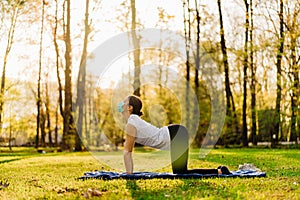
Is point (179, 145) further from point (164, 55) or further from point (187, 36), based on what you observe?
point (187, 36)

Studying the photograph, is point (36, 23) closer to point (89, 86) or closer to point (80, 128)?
point (89, 86)

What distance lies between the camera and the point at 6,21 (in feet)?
101

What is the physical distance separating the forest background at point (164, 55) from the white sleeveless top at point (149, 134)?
1233 cm

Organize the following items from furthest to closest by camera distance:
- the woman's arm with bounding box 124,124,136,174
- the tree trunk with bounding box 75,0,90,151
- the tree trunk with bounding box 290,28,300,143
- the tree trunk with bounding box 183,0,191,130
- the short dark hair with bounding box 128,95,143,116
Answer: the tree trunk with bounding box 183,0,191,130
the tree trunk with bounding box 75,0,90,151
the tree trunk with bounding box 290,28,300,143
the short dark hair with bounding box 128,95,143,116
the woman's arm with bounding box 124,124,136,174

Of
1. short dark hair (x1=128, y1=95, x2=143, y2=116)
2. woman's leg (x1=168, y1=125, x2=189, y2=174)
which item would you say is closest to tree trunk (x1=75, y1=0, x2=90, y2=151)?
short dark hair (x1=128, y1=95, x2=143, y2=116)

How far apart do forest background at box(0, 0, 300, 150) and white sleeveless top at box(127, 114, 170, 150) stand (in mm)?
12325

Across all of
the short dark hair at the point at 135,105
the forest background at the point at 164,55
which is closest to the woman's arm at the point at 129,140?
the short dark hair at the point at 135,105

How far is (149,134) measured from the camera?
24.0 ft

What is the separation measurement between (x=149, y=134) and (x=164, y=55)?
61.9ft

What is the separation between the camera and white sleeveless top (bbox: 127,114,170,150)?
7.22 metres

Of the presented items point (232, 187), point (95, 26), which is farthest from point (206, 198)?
point (95, 26)

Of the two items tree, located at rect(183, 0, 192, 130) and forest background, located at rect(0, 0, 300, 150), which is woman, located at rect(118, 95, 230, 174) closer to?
forest background, located at rect(0, 0, 300, 150)

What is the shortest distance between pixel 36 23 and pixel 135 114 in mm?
26038

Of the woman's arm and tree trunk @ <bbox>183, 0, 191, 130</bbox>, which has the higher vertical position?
tree trunk @ <bbox>183, 0, 191, 130</bbox>
